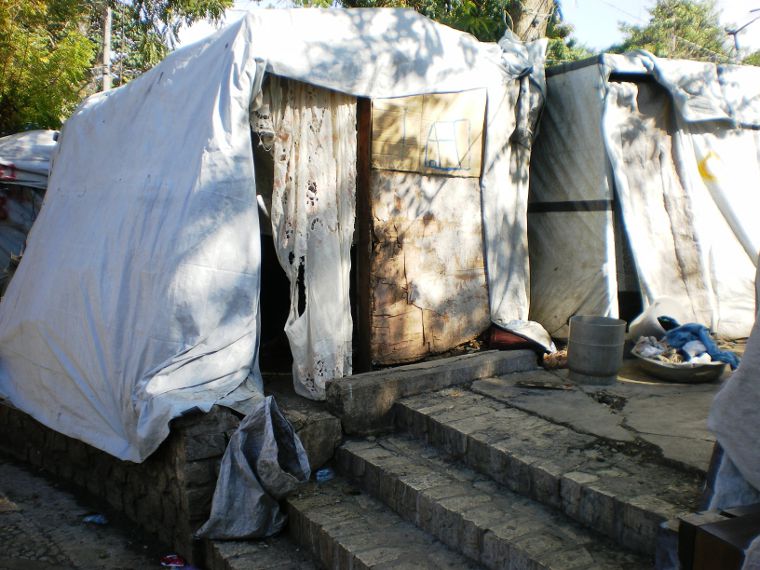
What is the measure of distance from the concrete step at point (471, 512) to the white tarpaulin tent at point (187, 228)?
2.99 ft

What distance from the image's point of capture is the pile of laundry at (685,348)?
4859 mm

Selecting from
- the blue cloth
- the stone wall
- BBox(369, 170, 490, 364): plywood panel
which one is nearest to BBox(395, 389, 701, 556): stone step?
BBox(369, 170, 490, 364): plywood panel

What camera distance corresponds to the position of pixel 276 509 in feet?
11.9

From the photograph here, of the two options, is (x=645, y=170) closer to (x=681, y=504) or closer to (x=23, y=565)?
A: (x=681, y=504)

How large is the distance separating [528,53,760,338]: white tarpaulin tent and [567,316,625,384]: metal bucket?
2.79 ft

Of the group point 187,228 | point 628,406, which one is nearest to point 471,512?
point 628,406

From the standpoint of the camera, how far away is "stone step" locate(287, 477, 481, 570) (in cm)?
305

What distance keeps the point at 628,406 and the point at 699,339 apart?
1.27 meters

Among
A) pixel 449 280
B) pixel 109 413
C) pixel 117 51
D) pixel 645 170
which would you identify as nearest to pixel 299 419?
pixel 109 413

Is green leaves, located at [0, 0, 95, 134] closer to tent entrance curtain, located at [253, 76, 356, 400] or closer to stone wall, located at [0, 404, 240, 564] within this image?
stone wall, located at [0, 404, 240, 564]

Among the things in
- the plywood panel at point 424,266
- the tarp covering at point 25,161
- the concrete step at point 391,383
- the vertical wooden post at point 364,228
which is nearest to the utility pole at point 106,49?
the tarp covering at point 25,161

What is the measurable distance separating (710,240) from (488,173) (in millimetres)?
2339

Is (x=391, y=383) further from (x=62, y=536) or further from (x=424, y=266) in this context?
(x=62, y=536)

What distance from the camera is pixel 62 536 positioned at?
13.8ft
